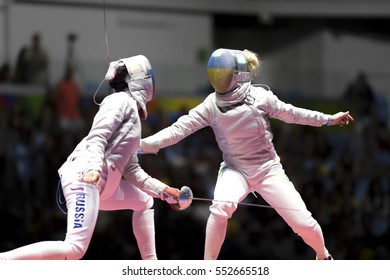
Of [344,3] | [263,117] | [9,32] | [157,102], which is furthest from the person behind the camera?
[344,3]

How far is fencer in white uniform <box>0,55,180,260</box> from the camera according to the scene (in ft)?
14.4

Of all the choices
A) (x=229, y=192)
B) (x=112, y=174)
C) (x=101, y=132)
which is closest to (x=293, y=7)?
(x=229, y=192)

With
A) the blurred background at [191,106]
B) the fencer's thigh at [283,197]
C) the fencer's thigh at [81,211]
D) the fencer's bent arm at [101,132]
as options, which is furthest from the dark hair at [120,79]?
the blurred background at [191,106]

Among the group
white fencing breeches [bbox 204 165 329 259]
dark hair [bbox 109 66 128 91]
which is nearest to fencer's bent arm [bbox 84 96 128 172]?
dark hair [bbox 109 66 128 91]

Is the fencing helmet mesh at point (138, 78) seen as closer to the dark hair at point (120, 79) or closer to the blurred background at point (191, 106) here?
the dark hair at point (120, 79)

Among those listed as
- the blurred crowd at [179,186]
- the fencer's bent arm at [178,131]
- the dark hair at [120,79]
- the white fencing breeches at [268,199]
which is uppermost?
the dark hair at [120,79]

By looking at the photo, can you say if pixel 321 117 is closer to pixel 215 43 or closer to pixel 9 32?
pixel 9 32

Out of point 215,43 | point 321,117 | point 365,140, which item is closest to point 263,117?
point 321,117

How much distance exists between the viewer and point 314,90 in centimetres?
1077

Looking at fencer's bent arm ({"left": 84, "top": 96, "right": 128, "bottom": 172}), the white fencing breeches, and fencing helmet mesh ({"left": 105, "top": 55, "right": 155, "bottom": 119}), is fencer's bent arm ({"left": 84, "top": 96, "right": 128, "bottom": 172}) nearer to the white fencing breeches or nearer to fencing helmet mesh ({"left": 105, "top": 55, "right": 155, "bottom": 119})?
fencing helmet mesh ({"left": 105, "top": 55, "right": 155, "bottom": 119})

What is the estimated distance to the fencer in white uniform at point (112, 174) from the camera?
440cm

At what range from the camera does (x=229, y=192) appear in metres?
4.89

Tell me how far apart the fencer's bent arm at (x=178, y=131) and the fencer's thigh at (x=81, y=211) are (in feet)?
1.85
